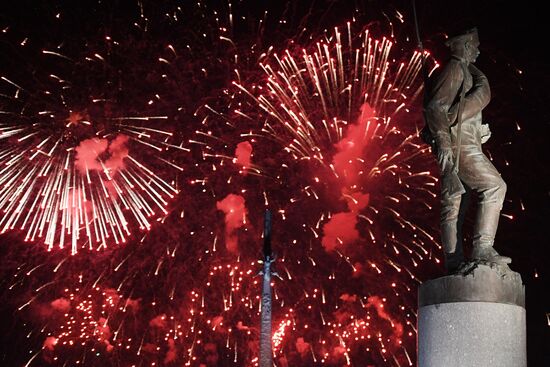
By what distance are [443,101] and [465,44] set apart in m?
0.75

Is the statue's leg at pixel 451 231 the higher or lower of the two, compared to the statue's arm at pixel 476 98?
lower

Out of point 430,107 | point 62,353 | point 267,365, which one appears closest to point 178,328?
point 62,353

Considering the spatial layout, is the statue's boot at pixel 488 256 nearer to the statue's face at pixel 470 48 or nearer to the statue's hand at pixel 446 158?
the statue's hand at pixel 446 158

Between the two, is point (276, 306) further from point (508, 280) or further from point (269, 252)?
point (508, 280)

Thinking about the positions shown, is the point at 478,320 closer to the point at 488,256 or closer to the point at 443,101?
the point at 488,256

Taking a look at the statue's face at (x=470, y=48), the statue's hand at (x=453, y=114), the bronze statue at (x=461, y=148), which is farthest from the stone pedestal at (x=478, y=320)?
the statue's face at (x=470, y=48)

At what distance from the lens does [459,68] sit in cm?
812

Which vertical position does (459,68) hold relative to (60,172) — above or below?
below

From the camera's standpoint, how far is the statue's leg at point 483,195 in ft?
25.0

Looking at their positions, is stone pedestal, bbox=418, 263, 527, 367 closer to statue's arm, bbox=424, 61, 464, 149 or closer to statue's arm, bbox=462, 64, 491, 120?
statue's arm, bbox=424, 61, 464, 149

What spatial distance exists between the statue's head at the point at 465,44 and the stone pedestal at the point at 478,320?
2464mm

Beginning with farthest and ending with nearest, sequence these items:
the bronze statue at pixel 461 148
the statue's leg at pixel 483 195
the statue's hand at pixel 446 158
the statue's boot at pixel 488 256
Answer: the statue's hand at pixel 446 158 → the bronze statue at pixel 461 148 → the statue's leg at pixel 483 195 → the statue's boot at pixel 488 256

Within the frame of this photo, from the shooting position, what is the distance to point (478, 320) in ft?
23.1

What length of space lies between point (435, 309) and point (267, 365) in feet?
46.9
